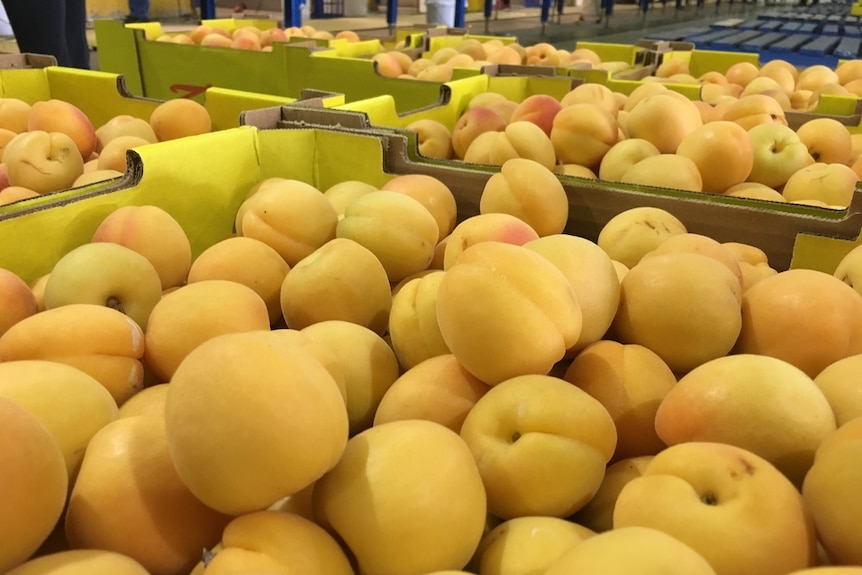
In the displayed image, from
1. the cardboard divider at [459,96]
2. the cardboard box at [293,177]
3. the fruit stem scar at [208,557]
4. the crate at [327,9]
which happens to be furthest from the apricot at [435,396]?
the crate at [327,9]

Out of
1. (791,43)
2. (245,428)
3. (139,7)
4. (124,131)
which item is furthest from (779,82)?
(139,7)

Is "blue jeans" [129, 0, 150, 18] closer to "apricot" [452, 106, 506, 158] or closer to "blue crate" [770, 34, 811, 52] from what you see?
"blue crate" [770, 34, 811, 52]

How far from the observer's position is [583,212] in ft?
3.75

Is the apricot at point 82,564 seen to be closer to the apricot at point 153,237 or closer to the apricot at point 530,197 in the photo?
the apricot at point 153,237

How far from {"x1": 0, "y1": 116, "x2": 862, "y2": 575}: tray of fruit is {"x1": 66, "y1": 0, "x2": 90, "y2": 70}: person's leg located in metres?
2.11

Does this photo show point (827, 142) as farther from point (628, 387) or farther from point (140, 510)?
point (140, 510)

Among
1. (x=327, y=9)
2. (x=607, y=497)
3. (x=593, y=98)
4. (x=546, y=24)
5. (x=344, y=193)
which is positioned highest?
(x=327, y=9)

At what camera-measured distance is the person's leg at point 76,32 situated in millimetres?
2705

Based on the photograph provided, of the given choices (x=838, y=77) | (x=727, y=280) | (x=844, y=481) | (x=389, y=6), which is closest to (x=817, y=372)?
(x=727, y=280)

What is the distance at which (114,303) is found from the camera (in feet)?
2.71

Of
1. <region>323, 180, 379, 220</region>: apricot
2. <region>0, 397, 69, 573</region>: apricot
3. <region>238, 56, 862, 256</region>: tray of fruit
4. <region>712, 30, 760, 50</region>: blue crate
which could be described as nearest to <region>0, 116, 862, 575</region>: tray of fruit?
<region>0, 397, 69, 573</region>: apricot

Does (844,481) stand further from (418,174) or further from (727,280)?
(418,174)

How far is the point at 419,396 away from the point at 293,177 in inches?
29.6

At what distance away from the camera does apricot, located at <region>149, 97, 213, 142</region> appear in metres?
1.55
